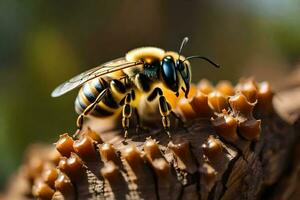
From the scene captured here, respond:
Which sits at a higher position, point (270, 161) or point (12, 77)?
point (12, 77)

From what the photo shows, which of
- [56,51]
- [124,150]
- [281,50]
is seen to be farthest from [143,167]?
[281,50]

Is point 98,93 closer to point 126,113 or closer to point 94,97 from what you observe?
point 94,97

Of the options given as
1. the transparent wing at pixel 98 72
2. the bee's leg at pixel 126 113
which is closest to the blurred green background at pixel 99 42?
the transparent wing at pixel 98 72

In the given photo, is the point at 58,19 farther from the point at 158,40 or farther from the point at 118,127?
the point at 118,127

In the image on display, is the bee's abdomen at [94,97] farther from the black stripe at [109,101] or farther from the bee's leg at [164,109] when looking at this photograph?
the bee's leg at [164,109]

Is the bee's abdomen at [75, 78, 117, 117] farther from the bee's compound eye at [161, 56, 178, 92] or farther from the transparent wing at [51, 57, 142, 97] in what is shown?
the bee's compound eye at [161, 56, 178, 92]

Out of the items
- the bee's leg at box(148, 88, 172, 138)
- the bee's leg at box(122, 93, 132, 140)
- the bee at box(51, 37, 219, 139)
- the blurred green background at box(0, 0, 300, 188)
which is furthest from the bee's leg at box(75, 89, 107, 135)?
the blurred green background at box(0, 0, 300, 188)
